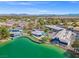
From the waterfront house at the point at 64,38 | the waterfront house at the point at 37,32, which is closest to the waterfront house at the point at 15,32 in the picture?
the waterfront house at the point at 37,32

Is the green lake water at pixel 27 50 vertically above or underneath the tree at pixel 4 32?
underneath

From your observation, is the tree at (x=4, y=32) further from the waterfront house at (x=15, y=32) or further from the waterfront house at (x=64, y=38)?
the waterfront house at (x=64, y=38)

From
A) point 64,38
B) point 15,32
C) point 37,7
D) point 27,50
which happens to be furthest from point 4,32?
point 64,38

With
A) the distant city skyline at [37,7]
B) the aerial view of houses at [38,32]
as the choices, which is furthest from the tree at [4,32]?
the distant city skyline at [37,7]

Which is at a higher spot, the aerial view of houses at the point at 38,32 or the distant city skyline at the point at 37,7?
the distant city skyline at the point at 37,7

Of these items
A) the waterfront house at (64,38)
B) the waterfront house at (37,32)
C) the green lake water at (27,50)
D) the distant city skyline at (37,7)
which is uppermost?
the distant city skyline at (37,7)

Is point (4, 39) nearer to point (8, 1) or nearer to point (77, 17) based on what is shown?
point (8, 1)

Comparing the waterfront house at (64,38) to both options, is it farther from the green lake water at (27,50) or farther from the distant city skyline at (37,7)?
the distant city skyline at (37,7)

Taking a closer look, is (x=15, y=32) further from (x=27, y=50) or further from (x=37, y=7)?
(x=37, y=7)
